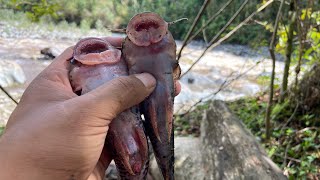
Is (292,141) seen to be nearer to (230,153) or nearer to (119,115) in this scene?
(230,153)

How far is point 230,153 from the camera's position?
3.16m

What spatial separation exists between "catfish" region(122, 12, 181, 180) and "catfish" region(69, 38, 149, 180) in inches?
1.9

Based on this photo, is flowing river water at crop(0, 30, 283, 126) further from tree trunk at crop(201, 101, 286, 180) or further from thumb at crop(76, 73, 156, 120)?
thumb at crop(76, 73, 156, 120)

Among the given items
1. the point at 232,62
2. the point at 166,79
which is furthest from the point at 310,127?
the point at 232,62

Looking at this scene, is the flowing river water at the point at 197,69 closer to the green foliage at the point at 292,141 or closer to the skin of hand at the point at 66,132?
the green foliage at the point at 292,141

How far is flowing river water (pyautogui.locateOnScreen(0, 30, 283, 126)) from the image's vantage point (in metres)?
8.63

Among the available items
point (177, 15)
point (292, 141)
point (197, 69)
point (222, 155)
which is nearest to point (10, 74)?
point (177, 15)

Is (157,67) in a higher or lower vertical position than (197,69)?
higher

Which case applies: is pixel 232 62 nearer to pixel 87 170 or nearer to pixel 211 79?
pixel 211 79

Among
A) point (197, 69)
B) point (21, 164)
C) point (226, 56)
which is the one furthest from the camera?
point (226, 56)

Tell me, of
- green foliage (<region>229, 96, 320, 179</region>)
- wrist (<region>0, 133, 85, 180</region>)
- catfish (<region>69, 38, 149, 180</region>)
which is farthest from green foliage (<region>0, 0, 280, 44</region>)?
wrist (<region>0, 133, 85, 180</region>)

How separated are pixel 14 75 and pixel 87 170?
825 cm

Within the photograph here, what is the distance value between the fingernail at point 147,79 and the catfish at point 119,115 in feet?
0.33

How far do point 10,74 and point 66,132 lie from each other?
331 inches
